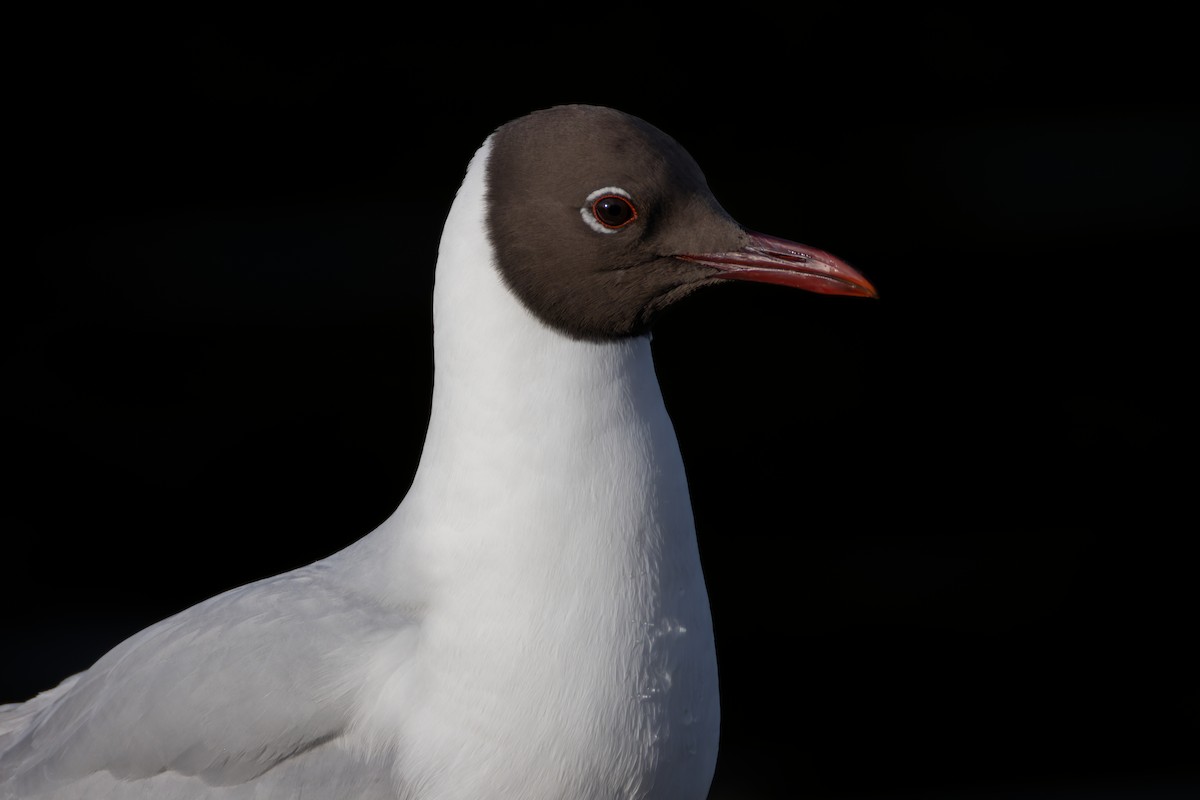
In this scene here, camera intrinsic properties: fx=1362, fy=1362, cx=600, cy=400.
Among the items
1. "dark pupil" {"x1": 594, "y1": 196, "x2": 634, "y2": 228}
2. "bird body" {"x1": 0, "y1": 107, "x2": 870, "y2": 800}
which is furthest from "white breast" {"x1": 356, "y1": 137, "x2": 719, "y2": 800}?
"dark pupil" {"x1": 594, "y1": 196, "x2": 634, "y2": 228}

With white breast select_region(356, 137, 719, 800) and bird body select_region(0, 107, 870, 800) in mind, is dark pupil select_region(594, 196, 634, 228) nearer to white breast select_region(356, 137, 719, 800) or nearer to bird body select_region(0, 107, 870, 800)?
bird body select_region(0, 107, 870, 800)

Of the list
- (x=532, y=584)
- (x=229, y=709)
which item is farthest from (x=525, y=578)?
(x=229, y=709)

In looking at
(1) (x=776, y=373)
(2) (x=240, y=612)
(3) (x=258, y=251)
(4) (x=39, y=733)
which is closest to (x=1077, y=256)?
(1) (x=776, y=373)

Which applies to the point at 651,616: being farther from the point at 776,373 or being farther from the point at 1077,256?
the point at 1077,256

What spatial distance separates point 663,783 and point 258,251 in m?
1.30

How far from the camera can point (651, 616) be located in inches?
51.3

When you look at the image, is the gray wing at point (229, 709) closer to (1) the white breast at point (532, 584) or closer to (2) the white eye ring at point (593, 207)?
(1) the white breast at point (532, 584)

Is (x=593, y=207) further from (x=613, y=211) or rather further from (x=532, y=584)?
(x=532, y=584)

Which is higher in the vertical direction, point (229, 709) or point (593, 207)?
point (593, 207)

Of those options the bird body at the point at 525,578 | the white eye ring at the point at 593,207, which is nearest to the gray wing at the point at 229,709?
the bird body at the point at 525,578

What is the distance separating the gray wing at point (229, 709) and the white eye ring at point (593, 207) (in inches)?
16.9

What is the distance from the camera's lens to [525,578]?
128 cm

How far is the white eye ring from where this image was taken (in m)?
1.23

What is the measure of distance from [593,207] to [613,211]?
0.06 ft
